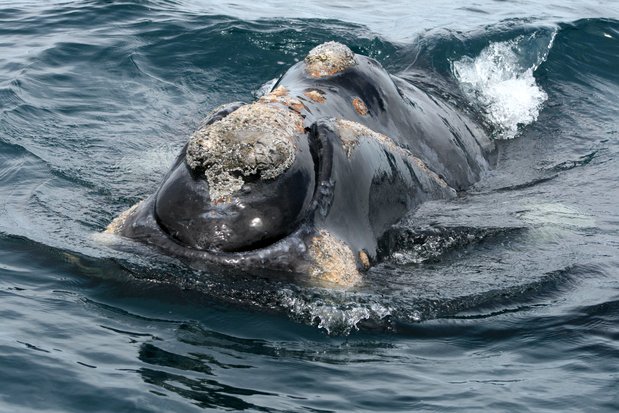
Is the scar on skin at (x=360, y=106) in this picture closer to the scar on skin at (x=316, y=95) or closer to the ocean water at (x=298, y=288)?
the scar on skin at (x=316, y=95)

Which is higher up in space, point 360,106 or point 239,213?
point 360,106

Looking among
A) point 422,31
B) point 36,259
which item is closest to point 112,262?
point 36,259

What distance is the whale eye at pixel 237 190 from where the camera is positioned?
7.54 meters

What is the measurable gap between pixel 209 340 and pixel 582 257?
12.1 ft

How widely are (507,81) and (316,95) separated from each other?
25.7 feet

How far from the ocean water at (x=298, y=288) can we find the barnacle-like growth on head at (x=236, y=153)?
0.71 m

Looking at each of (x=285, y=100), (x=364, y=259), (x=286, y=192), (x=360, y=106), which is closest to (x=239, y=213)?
(x=286, y=192)

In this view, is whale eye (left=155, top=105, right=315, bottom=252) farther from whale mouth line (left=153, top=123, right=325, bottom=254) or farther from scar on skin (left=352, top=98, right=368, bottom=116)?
scar on skin (left=352, top=98, right=368, bottom=116)

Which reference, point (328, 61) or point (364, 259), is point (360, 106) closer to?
point (328, 61)

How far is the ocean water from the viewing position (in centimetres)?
656

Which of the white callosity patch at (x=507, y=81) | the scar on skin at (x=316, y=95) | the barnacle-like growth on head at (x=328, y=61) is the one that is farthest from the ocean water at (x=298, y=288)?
the barnacle-like growth on head at (x=328, y=61)

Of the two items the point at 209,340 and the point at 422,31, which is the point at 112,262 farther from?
the point at 422,31

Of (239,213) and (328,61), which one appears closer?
(239,213)

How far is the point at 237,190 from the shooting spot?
296 inches
